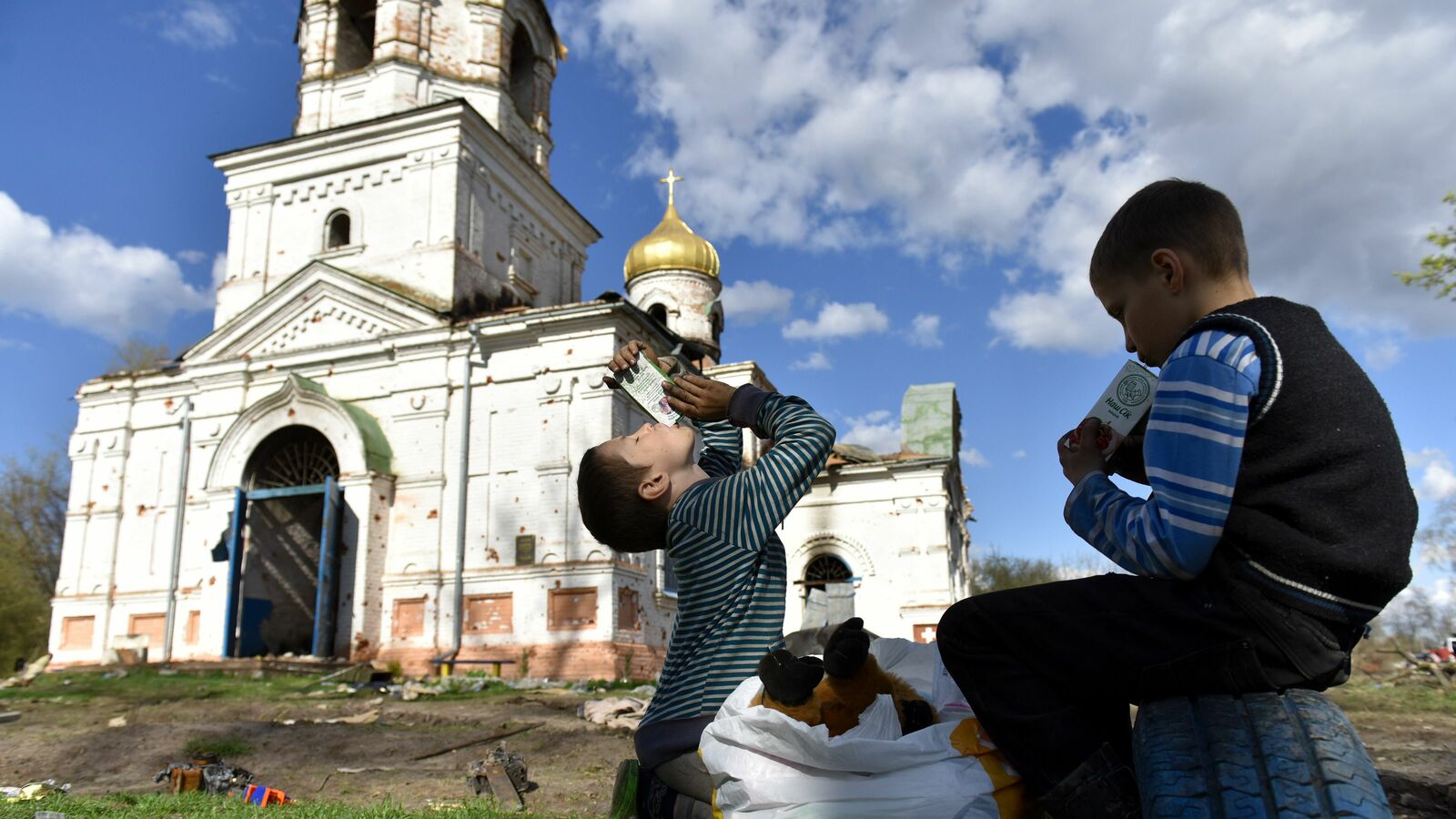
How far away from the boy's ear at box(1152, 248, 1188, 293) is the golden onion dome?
73.0ft

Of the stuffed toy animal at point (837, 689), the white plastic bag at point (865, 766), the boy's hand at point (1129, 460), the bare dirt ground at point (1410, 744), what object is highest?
the boy's hand at point (1129, 460)

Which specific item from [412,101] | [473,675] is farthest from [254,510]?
[412,101]

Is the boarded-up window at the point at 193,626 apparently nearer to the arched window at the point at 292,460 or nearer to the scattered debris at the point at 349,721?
the arched window at the point at 292,460

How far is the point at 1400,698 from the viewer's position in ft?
38.0

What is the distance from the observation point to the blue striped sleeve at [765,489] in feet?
6.97

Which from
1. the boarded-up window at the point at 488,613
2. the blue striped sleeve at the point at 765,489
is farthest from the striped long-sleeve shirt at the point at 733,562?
the boarded-up window at the point at 488,613

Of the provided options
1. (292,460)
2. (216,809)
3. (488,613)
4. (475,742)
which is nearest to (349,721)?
(475,742)

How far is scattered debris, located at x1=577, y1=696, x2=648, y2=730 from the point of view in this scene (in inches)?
328

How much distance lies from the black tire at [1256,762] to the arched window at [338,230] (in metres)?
17.9

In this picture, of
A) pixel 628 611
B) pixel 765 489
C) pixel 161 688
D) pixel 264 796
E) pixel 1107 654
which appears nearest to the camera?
pixel 1107 654

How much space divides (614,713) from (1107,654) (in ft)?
25.2

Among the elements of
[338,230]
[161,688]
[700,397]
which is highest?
[338,230]

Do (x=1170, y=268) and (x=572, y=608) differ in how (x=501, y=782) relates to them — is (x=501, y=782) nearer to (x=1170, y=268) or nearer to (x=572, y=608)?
(x=1170, y=268)

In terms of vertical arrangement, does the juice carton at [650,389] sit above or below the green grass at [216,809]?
above
